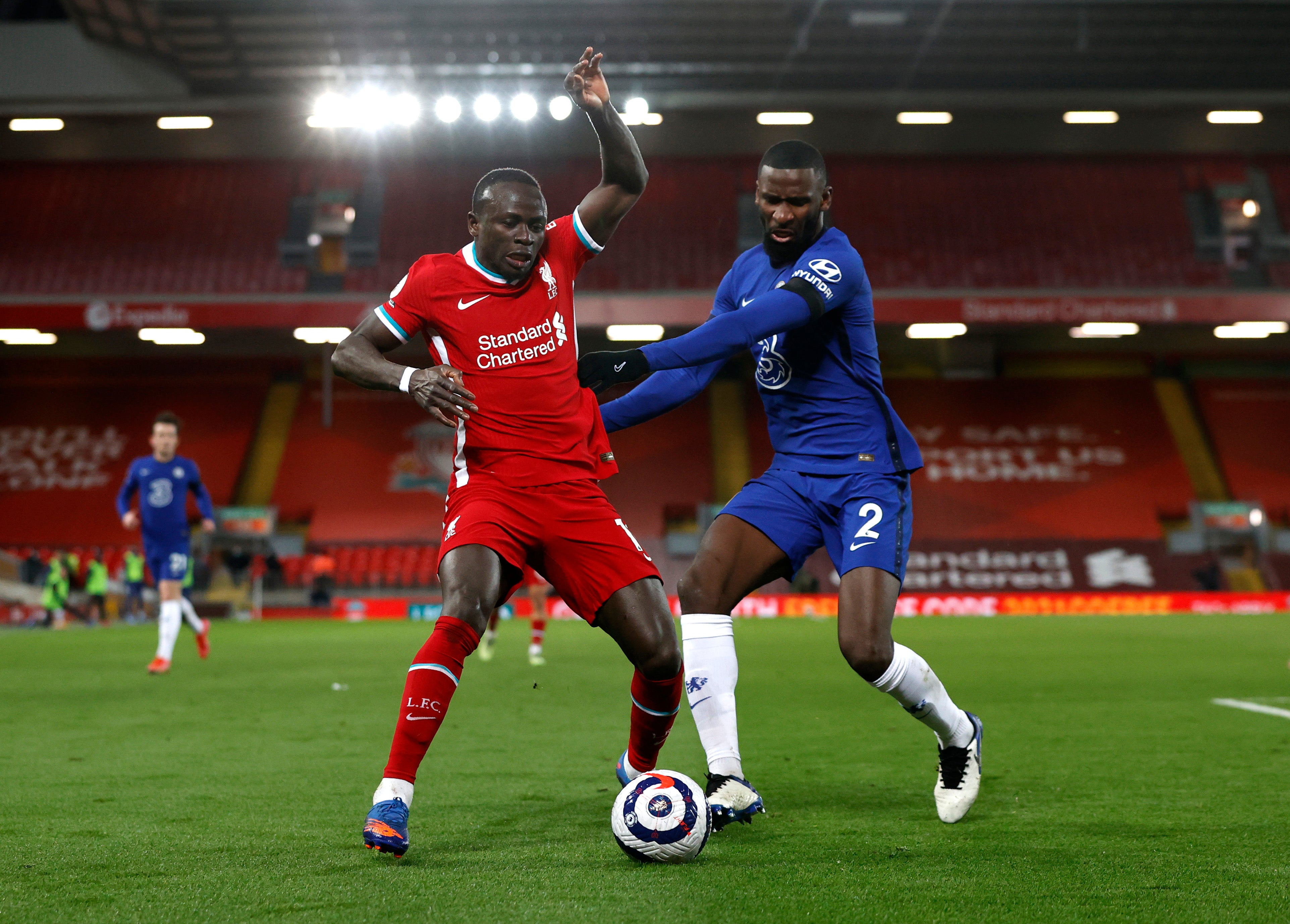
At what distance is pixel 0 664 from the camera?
39.4 ft

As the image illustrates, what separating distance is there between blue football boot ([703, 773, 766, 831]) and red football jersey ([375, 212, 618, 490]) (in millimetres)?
1126

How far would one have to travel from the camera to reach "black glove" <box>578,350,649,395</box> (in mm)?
3885

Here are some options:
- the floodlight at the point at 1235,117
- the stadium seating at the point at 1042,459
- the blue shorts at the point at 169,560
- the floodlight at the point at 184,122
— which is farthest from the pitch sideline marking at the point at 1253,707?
the floodlight at the point at 184,122

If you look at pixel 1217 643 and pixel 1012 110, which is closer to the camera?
pixel 1217 643

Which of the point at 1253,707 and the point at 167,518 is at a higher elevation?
the point at 167,518

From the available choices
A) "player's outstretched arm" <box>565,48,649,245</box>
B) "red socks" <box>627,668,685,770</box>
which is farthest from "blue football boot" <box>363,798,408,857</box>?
"player's outstretched arm" <box>565,48,649,245</box>

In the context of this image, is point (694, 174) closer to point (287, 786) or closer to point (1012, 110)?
point (1012, 110)

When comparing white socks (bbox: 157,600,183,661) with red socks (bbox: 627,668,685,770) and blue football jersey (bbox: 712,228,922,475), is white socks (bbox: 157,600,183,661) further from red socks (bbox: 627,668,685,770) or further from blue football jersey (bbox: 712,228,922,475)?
blue football jersey (bbox: 712,228,922,475)

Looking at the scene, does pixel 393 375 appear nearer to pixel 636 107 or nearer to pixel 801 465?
pixel 801 465

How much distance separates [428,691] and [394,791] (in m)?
0.31

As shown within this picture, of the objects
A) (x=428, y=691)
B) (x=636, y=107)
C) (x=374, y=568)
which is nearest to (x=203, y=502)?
(x=428, y=691)

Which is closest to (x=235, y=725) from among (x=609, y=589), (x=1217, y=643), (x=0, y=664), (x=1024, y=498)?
(x=609, y=589)

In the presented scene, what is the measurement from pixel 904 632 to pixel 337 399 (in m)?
16.4

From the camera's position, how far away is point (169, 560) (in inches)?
430
